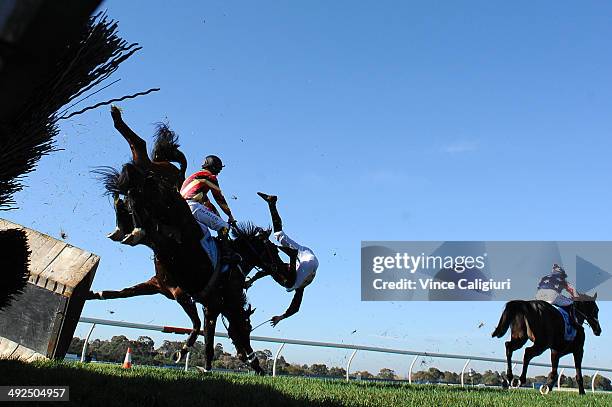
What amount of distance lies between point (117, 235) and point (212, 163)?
2.19 m

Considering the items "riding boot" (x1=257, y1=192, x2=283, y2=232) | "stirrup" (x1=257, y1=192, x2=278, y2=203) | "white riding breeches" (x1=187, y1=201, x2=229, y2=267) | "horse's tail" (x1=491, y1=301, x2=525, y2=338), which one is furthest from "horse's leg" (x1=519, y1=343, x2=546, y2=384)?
"white riding breeches" (x1=187, y1=201, x2=229, y2=267)

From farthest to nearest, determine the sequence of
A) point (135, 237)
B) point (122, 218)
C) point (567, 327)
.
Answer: point (567, 327), point (122, 218), point (135, 237)

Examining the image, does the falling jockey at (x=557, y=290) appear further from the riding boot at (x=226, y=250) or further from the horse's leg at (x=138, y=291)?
the horse's leg at (x=138, y=291)

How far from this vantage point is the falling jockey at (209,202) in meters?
7.57

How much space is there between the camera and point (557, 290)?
1427 cm

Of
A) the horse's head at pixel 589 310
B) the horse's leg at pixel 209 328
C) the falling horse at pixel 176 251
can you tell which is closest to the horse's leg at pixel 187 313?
the falling horse at pixel 176 251

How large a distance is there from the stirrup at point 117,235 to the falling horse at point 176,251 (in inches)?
10.1

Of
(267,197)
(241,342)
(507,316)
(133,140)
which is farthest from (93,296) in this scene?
(507,316)

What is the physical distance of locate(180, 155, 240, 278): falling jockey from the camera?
7.57 meters

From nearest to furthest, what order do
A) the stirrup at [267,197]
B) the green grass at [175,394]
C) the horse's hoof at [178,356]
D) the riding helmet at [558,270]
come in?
the green grass at [175,394] < the horse's hoof at [178,356] < the stirrup at [267,197] < the riding helmet at [558,270]

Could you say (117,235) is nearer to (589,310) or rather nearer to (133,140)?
(133,140)

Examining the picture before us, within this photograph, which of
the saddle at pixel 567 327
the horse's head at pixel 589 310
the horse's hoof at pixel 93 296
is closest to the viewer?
the horse's hoof at pixel 93 296

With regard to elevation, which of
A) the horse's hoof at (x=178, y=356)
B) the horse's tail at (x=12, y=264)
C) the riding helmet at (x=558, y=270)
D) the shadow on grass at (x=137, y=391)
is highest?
the riding helmet at (x=558, y=270)

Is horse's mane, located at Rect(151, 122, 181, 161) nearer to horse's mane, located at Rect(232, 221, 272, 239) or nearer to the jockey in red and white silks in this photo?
horse's mane, located at Rect(232, 221, 272, 239)
